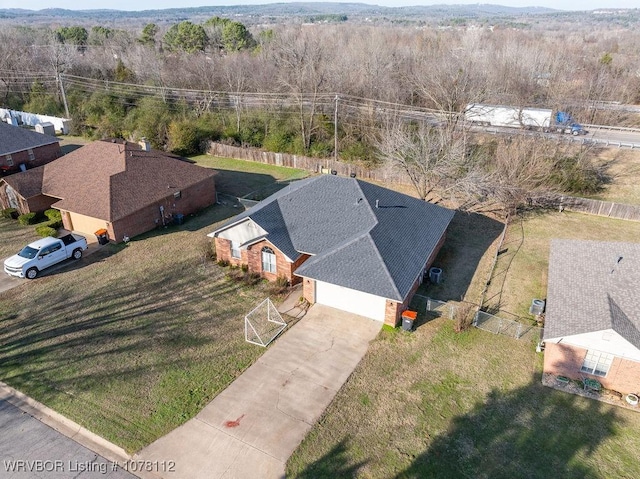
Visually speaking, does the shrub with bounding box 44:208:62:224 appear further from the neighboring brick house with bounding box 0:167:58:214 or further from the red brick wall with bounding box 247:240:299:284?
the red brick wall with bounding box 247:240:299:284

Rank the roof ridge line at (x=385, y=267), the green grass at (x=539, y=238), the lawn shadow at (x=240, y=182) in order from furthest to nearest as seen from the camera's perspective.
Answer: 1. the lawn shadow at (x=240, y=182)
2. the green grass at (x=539, y=238)
3. the roof ridge line at (x=385, y=267)

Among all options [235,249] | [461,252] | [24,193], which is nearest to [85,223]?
[24,193]

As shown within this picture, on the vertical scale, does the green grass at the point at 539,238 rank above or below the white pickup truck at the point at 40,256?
below

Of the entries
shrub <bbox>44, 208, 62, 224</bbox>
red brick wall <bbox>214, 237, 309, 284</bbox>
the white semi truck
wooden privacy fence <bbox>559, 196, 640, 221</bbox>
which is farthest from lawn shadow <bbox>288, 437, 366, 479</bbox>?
the white semi truck

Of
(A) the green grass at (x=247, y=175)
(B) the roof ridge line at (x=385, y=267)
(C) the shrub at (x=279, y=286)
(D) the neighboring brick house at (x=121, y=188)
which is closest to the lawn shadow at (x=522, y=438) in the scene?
(B) the roof ridge line at (x=385, y=267)

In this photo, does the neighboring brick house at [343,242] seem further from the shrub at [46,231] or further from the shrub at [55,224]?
the shrub at [55,224]

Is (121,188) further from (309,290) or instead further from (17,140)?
(17,140)

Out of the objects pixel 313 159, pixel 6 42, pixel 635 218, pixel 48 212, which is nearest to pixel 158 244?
pixel 48 212
